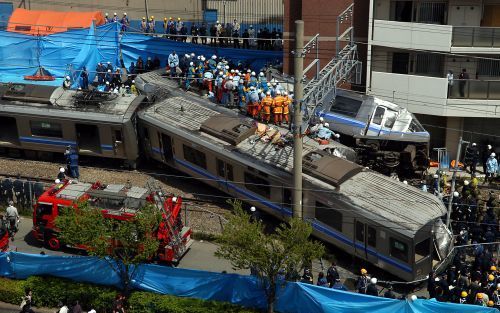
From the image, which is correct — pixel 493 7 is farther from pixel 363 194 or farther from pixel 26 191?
pixel 26 191

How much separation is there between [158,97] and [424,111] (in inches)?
500

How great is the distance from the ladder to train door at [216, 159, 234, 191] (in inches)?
150

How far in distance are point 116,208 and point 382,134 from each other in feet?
41.2

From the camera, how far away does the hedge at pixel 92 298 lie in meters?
25.6

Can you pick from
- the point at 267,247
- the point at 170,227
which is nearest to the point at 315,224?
the point at 267,247

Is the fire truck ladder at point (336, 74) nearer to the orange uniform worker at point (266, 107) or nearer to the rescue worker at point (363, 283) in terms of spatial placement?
the orange uniform worker at point (266, 107)

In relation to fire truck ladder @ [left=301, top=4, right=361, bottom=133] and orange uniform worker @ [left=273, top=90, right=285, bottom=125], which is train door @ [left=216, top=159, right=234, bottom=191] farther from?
fire truck ladder @ [left=301, top=4, right=361, bottom=133]

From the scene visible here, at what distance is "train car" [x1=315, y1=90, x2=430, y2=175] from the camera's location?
111ft

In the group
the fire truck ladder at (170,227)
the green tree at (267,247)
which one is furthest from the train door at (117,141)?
the green tree at (267,247)

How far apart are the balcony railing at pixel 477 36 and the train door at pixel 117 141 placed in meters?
16.1

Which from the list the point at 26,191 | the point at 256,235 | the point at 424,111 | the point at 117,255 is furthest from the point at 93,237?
the point at 424,111

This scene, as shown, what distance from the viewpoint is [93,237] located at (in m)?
25.2

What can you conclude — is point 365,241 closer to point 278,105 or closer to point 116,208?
point 278,105

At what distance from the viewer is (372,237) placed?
27.1 meters
